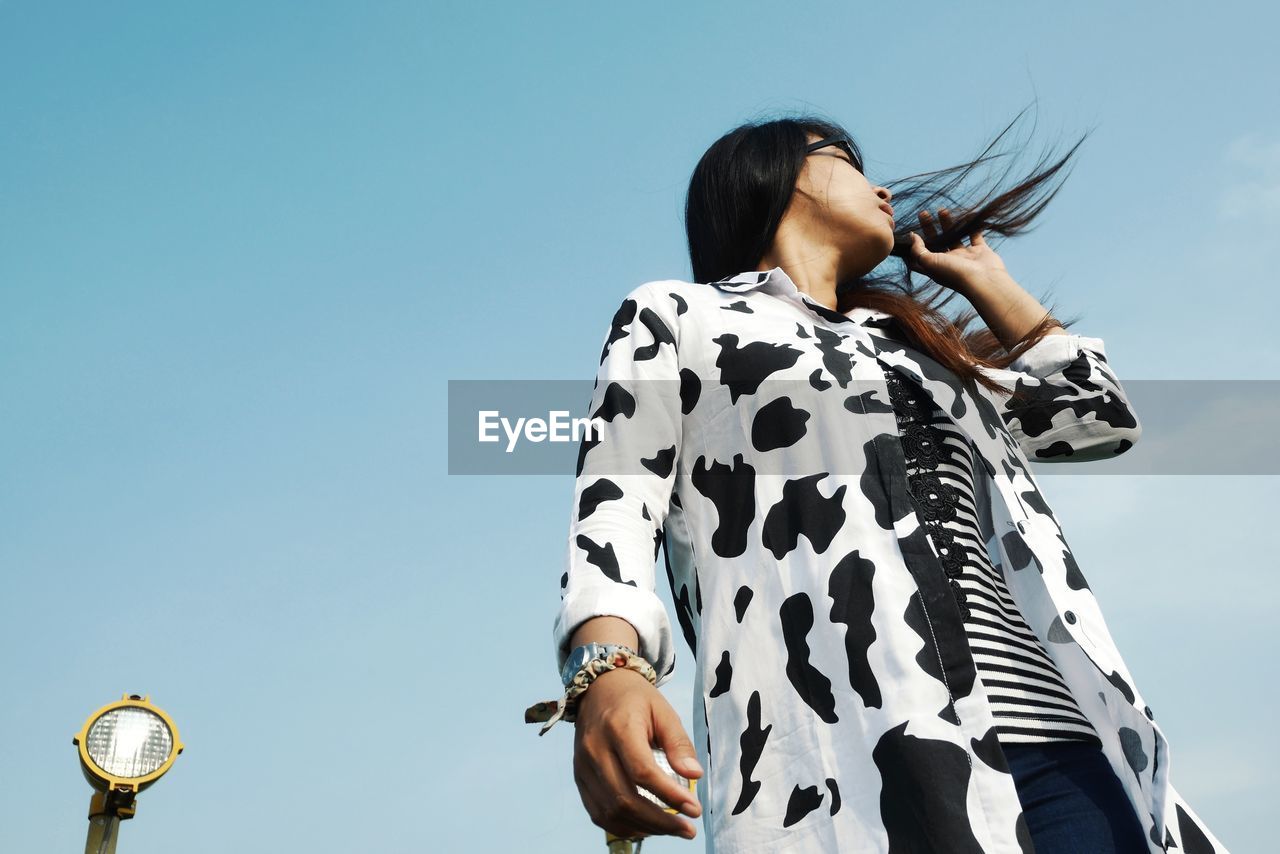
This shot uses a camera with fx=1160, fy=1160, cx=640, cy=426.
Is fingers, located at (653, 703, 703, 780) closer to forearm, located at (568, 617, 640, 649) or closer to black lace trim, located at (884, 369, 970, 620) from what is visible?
forearm, located at (568, 617, 640, 649)

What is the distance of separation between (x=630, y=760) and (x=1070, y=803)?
1.01 metres

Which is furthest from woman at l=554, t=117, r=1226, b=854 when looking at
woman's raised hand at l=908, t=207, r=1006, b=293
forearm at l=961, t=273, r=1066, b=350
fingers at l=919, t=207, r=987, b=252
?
fingers at l=919, t=207, r=987, b=252

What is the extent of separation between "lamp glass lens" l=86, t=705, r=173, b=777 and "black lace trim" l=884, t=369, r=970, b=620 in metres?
5.05

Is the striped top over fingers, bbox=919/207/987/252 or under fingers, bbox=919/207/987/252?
under

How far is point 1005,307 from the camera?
3459 mm

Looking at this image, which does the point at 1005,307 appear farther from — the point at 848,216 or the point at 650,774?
the point at 650,774

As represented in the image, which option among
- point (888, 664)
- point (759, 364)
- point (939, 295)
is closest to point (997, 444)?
point (759, 364)

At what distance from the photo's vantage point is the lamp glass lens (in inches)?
236

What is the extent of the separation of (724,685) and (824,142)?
6.14 feet

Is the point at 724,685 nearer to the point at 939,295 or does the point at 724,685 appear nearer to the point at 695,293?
the point at 695,293

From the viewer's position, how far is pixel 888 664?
6.35ft

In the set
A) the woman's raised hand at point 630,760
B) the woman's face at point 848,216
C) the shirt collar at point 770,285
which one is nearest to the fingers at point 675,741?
the woman's raised hand at point 630,760

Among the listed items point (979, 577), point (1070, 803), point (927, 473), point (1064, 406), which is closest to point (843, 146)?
point (1064, 406)

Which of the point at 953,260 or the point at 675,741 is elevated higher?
the point at 953,260
